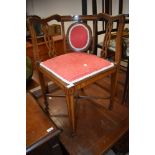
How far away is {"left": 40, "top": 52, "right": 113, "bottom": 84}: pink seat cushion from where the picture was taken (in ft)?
3.17

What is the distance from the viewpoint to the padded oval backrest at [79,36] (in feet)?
4.13

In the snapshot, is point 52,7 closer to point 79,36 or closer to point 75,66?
point 79,36

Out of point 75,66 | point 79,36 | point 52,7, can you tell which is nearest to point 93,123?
point 75,66

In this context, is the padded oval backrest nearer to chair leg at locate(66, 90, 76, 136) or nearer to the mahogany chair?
the mahogany chair

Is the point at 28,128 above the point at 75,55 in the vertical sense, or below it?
below

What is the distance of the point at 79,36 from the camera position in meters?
1.28

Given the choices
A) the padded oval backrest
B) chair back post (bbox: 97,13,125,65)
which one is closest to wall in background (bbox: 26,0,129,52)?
the padded oval backrest

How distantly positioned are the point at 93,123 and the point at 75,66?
51cm

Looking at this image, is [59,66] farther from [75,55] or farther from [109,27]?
[109,27]

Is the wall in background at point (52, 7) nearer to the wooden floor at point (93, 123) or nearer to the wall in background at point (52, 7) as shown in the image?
the wall in background at point (52, 7)
